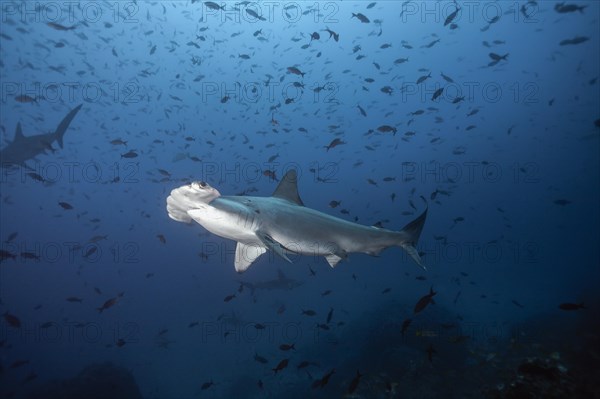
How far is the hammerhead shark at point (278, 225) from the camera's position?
3.93 metres

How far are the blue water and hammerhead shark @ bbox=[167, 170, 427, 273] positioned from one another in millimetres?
3523

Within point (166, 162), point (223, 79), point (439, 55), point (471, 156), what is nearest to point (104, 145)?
point (166, 162)

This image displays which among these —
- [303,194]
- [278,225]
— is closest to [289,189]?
[278,225]

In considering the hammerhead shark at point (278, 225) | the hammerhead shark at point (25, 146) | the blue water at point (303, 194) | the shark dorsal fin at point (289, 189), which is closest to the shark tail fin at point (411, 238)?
the hammerhead shark at point (278, 225)

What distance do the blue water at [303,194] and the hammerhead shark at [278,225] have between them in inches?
139

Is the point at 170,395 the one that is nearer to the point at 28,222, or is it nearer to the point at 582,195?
the point at 28,222

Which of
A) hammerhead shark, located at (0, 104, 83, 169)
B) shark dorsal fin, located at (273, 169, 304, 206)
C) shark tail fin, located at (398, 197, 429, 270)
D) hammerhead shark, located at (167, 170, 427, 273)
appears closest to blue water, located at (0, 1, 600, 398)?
hammerhead shark, located at (0, 104, 83, 169)

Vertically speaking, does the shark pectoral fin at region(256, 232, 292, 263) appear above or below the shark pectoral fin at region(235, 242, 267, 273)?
above

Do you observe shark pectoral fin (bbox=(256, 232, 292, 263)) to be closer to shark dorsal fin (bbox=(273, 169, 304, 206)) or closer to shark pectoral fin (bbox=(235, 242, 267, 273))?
shark dorsal fin (bbox=(273, 169, 304, 206))

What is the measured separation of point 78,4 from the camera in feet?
62.8

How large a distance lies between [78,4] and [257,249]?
22812 millimetres

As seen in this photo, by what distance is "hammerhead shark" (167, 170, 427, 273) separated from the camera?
393 cm

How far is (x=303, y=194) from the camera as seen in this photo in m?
39.2

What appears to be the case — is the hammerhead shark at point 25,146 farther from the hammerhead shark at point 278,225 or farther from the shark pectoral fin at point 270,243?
the shark pectoral fin at point 270,243
